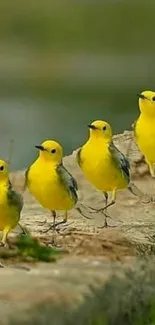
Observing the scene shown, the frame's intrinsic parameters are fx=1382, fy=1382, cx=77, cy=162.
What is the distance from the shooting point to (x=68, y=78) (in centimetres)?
2448

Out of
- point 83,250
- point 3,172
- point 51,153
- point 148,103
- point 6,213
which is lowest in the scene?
point 83,250

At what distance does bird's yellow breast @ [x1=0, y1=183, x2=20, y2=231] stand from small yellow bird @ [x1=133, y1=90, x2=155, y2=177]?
1.77 metres

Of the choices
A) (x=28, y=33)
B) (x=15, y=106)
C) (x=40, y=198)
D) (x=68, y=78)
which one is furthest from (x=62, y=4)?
(x=40, y=198)

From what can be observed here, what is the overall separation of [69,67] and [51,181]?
768 inches

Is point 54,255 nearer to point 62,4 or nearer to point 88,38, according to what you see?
point 88,38

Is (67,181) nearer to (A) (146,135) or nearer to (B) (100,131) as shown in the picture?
(B) (100,131)

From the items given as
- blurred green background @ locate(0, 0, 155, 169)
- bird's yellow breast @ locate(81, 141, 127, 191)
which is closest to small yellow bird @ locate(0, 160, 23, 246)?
bird's yellow breast @ locate(81, 141, 127, 191)

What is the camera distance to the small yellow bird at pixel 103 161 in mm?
7152

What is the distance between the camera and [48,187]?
6719mm

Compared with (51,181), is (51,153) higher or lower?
higher

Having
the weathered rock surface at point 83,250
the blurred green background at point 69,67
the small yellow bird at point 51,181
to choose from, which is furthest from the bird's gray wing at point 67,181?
the blurred green background at point 69,67

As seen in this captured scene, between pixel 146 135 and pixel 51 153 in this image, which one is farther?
pixel 146 135

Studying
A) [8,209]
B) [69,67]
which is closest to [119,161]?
[8,209]

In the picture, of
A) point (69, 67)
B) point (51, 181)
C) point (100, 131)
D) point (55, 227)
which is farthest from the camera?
point (69, 67)
